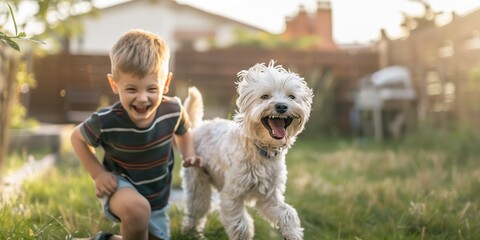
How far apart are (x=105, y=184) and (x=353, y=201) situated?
218cm

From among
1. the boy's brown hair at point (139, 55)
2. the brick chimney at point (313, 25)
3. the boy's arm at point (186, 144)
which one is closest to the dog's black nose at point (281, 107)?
the boy's brown hair at point (139, 55)

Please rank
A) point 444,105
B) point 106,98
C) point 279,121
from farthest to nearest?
point 106,98
point 444,105
point 279,121

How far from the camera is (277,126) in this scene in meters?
2.64

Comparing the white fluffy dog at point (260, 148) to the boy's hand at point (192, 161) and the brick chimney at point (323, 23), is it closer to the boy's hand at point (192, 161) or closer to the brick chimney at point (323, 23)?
the boy's hand at point (192, 161)

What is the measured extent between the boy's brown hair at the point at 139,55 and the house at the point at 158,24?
65.4ft

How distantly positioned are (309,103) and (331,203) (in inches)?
63.8

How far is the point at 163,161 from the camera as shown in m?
3.00

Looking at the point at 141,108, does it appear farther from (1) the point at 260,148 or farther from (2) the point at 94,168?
(1) the point at 260,148

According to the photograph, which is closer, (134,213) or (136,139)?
(134,213)

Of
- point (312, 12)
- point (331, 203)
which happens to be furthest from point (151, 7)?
point (331, 203)

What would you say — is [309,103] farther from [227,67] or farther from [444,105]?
[227,67]

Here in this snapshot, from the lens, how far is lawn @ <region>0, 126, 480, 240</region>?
308 centimetres

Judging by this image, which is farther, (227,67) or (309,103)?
(227,67)

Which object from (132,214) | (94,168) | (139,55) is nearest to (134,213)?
(132,214)
